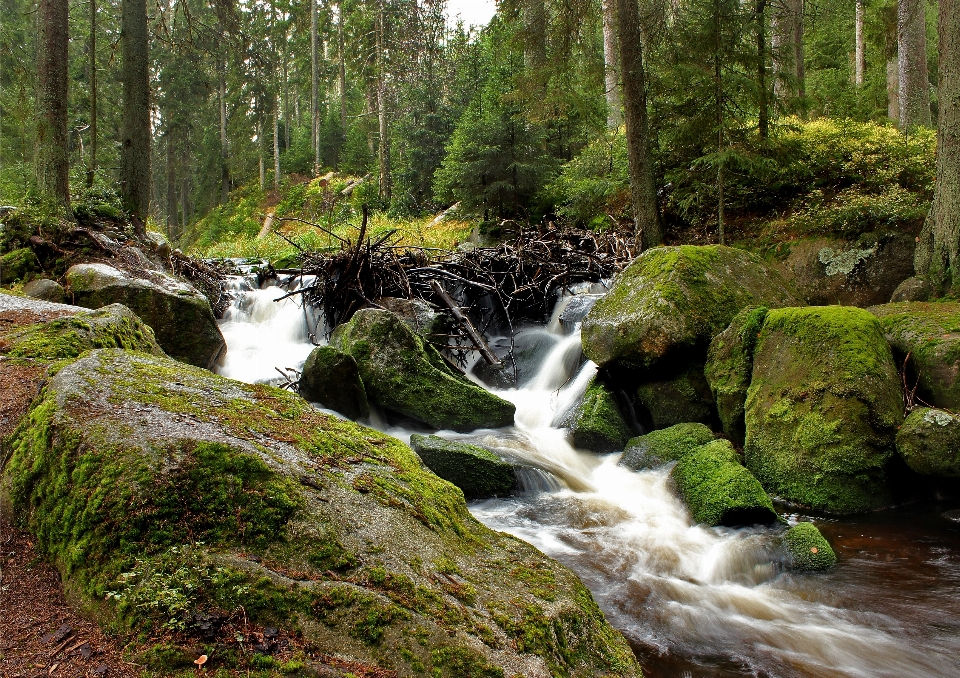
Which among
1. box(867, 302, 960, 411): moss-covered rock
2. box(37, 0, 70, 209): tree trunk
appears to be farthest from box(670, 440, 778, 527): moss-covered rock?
box(37, 0, 70, 209): tree trunk

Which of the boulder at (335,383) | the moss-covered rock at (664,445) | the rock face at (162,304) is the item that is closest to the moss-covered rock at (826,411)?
the moss-covered rock at (664,445)

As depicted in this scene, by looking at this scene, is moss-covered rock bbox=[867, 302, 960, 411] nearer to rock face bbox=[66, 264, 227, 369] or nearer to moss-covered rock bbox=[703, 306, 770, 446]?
moss-covered rock bbox=[703, 306, 770, 446]

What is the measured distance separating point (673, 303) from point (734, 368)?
1.07m

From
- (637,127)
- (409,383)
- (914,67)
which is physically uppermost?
(914,67)

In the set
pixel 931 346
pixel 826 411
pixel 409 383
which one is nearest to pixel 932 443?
pixel 826 411

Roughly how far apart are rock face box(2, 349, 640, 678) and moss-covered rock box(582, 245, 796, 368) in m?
4.70

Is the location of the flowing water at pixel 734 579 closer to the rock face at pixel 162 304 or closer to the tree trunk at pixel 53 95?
the rock face at pixel 162 304

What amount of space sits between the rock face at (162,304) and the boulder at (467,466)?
4250mm

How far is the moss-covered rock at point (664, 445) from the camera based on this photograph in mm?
6273

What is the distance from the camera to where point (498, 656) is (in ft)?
6.70

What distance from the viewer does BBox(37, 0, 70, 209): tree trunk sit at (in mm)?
9859

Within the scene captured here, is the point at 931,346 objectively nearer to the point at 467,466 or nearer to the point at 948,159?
the point at 948,159

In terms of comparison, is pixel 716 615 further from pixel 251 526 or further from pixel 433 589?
pixel 251 526

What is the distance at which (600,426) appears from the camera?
709 centimetres
